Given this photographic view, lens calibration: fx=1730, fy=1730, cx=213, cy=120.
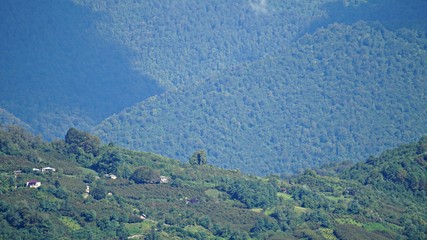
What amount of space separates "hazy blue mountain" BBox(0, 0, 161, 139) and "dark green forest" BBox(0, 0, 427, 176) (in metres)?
0.14

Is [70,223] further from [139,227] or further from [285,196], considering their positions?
[285,196]

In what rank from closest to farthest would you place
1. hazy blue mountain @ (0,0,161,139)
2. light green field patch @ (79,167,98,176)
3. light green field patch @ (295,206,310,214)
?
light green field patch @ (295,206,310,214)
light green field patch @ (79,167,98,176)
hazy blue mountain @ (0,0,161,139)

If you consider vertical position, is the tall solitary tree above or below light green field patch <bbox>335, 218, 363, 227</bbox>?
above

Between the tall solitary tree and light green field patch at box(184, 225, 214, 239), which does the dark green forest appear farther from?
light green field patch at box(184, 225, 214, 239)

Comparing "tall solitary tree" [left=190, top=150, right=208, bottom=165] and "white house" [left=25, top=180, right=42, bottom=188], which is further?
"tall solitary tree" [left=190, top=150, right=208, bottom=165]

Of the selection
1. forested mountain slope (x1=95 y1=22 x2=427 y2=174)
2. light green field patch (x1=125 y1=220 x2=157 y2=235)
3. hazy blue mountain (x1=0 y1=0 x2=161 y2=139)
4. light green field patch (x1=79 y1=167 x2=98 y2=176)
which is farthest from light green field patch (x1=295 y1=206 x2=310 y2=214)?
hazy blue mountain (x1=0 y1=0 x2=161 y2=139)

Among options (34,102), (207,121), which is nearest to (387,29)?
(207,121)

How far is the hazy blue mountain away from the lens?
164m

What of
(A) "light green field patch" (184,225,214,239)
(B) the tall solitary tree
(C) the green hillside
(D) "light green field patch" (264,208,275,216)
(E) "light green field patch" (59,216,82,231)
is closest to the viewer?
(E) "light green field patch" (59,216,82,231)

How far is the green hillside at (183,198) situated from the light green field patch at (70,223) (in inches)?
3.3

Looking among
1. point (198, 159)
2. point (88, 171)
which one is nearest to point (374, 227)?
point (198, 159)

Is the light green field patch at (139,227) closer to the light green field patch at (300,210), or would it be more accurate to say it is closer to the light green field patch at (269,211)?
the light green field patch at (269,211)

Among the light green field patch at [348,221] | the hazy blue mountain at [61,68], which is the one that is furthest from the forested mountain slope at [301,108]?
the light green field patch at [348,221]

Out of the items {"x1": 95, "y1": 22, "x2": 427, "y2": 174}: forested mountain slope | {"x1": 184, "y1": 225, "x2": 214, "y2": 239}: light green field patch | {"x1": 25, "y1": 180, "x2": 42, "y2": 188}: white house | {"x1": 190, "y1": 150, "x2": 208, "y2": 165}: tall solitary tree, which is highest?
{"x1": 95, "y1": 22, "x2": 427, "y2": 174}: forested mountain slope
